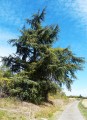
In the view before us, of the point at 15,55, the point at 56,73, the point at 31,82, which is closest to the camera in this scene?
the point at 31,82

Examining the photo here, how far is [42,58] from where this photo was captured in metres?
35.7

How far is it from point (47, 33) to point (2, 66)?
789cm

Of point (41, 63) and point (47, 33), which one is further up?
point (47, 33)

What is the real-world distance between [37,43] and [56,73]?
4.96m

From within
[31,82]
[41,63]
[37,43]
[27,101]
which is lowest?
[27,101]

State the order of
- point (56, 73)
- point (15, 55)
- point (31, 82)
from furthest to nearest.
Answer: point (15, 55), point (56, 73), point (31, 82)

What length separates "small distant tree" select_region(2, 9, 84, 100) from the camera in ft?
117

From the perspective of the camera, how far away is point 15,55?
1538 inches

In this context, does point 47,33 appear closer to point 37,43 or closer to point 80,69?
point 37,43

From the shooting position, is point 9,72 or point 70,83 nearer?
point 9,72

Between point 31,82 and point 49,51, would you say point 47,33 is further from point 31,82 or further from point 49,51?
point 31,82

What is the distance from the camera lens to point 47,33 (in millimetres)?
38125

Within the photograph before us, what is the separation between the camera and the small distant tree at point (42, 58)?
117 ft

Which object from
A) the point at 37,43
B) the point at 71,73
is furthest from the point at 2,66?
the point at 71,73
